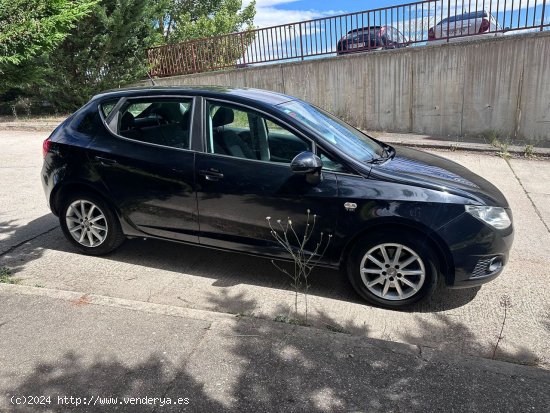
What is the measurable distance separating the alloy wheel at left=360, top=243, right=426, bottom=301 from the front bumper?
0.80 feet

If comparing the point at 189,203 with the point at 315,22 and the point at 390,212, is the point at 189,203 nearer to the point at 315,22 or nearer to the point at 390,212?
the point at 390,212

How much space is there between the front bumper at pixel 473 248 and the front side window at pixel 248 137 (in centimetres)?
126

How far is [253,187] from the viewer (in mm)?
3785

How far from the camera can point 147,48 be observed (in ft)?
50.8

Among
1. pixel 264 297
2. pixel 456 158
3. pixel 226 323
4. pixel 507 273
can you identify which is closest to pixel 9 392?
pixel 226 323

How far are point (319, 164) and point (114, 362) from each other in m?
1.92

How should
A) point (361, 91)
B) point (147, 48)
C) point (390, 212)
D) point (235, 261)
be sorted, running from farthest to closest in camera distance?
point (147, 48) < point (361, 91) < point (235, 261) < point (390, 212)

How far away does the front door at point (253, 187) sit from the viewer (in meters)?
3.68

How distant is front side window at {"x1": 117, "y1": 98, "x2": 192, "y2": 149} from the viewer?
411 cm

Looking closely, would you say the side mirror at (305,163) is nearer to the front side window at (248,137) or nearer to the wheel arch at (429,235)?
the front side window at (248,137)

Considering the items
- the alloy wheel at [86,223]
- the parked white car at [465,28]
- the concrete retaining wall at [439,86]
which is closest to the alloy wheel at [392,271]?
the alloy wheel at [86,223]

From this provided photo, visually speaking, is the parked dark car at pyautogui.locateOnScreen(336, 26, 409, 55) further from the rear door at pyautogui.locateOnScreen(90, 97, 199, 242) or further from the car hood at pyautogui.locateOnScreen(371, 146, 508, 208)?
the rear door at pyautogui.locateOnScreen(90, 97, 199, 242)

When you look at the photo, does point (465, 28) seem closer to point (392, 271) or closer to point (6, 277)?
point (392, 271)

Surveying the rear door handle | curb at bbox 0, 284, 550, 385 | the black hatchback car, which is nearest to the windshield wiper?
the black hatchback car
